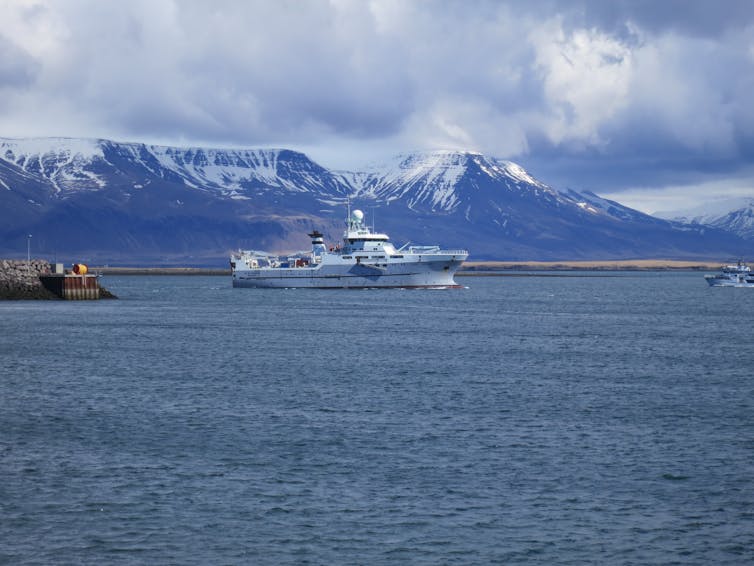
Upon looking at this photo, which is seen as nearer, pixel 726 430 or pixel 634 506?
pixel 634 506

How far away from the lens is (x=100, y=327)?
77000mm

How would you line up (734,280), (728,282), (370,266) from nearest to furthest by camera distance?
(370,266) → (728,282) → (734,280)

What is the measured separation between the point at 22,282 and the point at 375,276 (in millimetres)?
44803

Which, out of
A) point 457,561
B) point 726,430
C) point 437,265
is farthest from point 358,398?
point 437,265

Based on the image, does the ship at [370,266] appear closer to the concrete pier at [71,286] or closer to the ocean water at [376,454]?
the concrete pier at [71,286]

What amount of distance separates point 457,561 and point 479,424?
13.3m

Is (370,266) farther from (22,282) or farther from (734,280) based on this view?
(734,280)

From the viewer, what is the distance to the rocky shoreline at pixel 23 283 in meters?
112

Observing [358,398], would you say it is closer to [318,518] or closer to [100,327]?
[318,518]

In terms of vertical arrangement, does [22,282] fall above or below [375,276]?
below

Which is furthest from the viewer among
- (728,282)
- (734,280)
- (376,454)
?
(734,280)

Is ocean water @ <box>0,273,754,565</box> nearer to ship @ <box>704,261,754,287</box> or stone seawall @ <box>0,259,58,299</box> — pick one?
stone seawall @ <box>0,259,58,299</box>

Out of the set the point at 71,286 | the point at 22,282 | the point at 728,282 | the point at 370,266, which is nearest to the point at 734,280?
the point at 728,282

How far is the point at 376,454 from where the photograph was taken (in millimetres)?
29250
